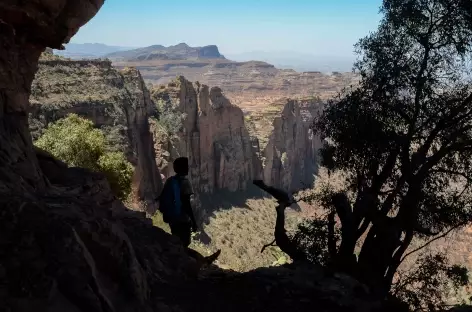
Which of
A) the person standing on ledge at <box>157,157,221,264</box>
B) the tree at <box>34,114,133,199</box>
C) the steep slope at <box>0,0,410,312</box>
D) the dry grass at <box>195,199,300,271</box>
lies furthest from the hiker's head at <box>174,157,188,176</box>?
the dry grass at <box>195,199,300,271</box>

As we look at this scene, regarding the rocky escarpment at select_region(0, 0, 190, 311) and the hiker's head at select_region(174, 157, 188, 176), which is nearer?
the rocky escarpment at select_region(0, 0, 190, 311)

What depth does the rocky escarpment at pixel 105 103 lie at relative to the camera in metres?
49.0

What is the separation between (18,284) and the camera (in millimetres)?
5566

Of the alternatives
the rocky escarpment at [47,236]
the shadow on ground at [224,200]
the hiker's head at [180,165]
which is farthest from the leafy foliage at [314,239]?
the shadow on ground at [224,200]

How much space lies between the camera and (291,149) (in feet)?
405

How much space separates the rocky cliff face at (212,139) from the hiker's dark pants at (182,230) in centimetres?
6218

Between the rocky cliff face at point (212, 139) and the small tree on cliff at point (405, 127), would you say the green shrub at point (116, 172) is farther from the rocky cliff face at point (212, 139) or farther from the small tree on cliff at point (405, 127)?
the rocky cliff face at point (212, 139)

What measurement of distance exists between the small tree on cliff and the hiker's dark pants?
144 inches

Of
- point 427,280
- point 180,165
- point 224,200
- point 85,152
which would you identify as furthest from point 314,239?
point 224,200

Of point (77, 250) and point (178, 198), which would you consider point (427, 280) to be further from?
point (77, 250)

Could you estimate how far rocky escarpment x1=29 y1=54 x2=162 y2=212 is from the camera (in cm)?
4903

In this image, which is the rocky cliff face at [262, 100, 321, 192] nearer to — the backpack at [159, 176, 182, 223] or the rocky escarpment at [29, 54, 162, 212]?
the rocky escarpment at [29, 54, 162, 212]

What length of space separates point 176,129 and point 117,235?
69.6 metres

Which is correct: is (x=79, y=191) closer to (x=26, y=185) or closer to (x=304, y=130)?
(x=26, y=185)
